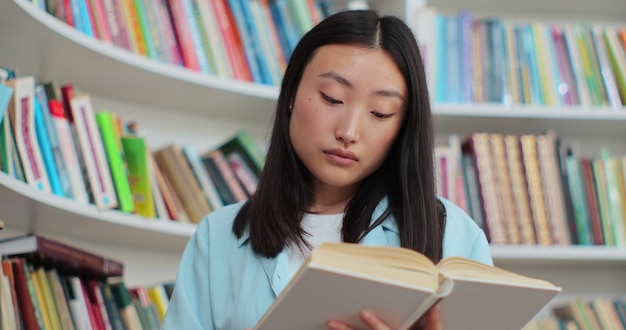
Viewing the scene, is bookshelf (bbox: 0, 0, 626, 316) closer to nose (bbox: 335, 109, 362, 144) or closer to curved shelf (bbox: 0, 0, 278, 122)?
curved shelf (bbox: 0, 0, 278, 122)

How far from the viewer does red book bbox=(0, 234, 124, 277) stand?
5.47 ft

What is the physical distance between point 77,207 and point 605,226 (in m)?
1.25

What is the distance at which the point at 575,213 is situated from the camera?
230cm

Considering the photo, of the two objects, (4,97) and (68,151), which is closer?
(4,97)

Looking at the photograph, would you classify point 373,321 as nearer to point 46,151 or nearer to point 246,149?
point 46,151

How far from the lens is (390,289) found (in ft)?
3.51

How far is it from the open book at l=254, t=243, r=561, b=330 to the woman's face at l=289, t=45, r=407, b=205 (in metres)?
0.31

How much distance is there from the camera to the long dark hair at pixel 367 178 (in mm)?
1424

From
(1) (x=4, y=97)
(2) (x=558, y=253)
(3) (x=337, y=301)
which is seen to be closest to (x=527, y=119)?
(2) (x=558, y=253)

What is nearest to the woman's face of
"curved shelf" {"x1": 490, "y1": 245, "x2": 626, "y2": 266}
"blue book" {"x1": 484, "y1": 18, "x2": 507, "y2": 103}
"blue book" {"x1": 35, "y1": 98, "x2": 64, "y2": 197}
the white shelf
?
"blue book" {"x1": 35, "y1": 98, "x2": 64, "y2": 197}

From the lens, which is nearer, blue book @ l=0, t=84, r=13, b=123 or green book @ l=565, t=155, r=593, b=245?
blue book @ l=0, t=84, r=13, b=123

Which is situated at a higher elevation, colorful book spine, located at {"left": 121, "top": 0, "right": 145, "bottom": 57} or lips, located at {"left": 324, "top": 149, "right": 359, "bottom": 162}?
colorful book spine, located at {"left": 121, "top": 0, "right": 145, "bottom": 57}

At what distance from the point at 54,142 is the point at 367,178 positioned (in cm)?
72

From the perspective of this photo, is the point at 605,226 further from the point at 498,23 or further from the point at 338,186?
the point at 338,186
